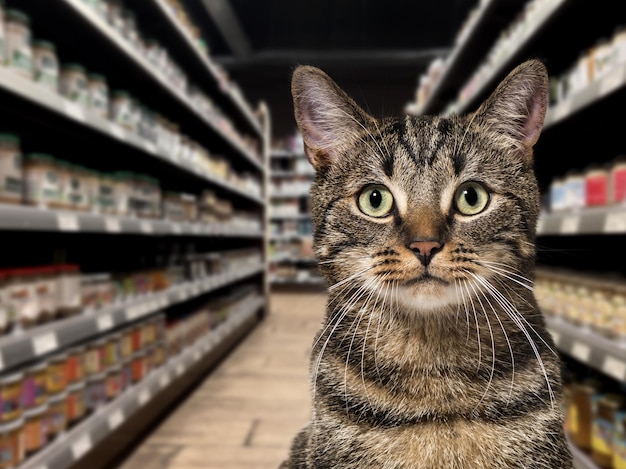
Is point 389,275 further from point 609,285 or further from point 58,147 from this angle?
point 58,147

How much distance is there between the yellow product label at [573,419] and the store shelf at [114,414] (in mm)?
1763

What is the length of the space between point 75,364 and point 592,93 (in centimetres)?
202

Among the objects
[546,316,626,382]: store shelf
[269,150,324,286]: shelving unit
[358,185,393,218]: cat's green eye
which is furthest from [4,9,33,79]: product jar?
[269,150,324,286]: shelving unit

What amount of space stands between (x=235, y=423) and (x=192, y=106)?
1803 mm

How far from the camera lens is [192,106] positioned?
114 inches

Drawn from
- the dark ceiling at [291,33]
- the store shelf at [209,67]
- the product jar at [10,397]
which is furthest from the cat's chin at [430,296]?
the dark ceiling at [291,33]

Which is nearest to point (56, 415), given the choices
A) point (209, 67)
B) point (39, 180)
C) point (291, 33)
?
point (39, 180)

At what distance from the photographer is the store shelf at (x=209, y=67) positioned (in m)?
2.58

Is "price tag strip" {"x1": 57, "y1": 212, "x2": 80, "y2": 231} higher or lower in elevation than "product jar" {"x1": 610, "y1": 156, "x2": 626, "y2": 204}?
lower

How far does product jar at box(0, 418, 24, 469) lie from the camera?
4.48 ft

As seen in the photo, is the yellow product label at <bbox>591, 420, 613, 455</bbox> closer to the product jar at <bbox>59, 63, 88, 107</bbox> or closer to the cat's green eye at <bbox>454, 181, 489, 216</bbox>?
the cat's green eye at <bbox>454, 181, 489, 216</bbox>

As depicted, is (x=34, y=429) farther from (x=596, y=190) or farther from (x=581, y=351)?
(x=596, y=190)

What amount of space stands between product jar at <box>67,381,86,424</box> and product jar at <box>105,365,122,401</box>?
0.65 ft

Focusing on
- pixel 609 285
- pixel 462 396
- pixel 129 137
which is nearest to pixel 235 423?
pixel 129 137
